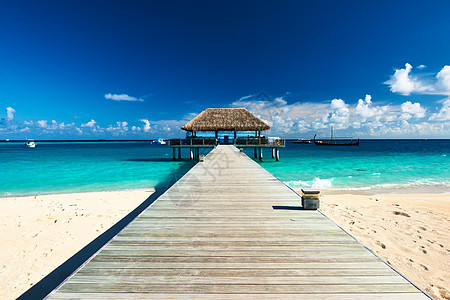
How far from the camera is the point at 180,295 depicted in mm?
2162

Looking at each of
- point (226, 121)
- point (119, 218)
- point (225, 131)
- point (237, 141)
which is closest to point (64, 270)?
point (119, 218)

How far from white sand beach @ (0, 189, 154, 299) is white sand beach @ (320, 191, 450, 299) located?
314 inches

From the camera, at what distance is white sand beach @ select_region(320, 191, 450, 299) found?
13.9 ft

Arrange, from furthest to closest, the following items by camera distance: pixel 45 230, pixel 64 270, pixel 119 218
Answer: pixel 119 218 → pixel 45 230 → pixel 64 270

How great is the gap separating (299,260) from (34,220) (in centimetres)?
934

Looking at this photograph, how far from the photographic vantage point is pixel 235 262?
2725mm

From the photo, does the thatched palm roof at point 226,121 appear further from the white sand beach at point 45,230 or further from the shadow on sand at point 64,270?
the shadow on sand at point 64,270

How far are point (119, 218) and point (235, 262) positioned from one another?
6566 millimetres

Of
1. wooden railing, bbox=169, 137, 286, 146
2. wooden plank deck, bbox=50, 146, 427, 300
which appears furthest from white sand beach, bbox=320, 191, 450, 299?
wooden railing, bbox=169, 137, 286, 146

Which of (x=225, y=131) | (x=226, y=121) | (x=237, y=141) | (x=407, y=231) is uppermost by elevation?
(x=226, y=121)

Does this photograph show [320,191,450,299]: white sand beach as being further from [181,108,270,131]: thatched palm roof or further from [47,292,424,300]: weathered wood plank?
[181,108,270,131]: thatched palm roof

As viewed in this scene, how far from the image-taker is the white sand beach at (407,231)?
423cm

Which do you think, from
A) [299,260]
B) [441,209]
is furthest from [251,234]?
[441,209]

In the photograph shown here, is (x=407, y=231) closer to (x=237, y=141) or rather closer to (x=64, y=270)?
(x=64, y=270)
